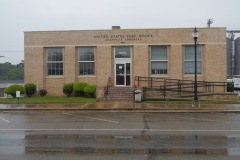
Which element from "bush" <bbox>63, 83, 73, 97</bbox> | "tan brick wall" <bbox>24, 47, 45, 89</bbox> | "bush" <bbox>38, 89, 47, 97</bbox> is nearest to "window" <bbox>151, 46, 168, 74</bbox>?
"bush" <bbox>63, 83, 73, 97</bbox>

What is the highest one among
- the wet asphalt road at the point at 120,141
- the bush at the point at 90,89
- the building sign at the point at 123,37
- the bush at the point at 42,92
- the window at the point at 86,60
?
the building sign at the point at 123,37

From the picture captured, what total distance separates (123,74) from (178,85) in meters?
5.11

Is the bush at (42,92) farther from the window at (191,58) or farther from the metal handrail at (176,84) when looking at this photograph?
the window at (191,58)

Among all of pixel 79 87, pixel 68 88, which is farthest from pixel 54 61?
pixel 79 87

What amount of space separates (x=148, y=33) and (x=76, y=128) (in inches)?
830

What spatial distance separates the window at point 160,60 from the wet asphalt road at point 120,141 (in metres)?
18.5

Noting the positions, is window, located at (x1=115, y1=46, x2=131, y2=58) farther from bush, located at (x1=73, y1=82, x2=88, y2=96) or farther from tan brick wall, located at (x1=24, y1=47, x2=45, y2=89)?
tan brick wall, located at (x1=24, y1=47, x2=45, y2=89)

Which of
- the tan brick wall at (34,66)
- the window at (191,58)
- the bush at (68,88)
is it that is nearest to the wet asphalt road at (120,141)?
the bush at (68,88)

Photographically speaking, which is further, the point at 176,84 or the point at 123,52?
the point at 123,52

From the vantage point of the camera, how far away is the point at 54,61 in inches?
1403

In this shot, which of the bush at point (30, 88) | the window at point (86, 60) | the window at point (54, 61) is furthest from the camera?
the window at point (54, 61)

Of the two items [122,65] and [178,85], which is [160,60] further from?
[122,65]

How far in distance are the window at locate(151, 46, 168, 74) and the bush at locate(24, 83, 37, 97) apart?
10.7 m

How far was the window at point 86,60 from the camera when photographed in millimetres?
35188
